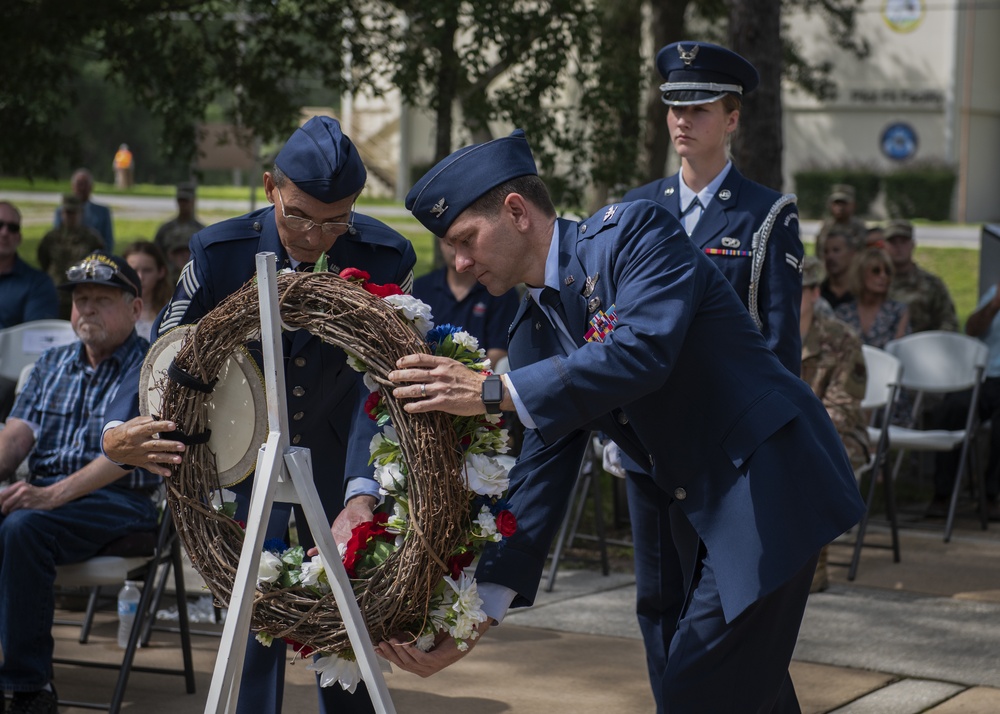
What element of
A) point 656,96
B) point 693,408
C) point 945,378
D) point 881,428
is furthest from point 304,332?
point 656,96

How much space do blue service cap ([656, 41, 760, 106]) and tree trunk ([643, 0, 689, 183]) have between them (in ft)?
27.9

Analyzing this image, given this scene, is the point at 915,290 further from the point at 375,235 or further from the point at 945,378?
the point at 375,235

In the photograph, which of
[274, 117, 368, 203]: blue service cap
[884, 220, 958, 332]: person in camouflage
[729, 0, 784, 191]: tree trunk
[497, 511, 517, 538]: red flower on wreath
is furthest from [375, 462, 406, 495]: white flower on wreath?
[884, 220, 958, 332]: person in camouflage

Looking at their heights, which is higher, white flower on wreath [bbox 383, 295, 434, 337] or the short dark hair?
the short dark hair

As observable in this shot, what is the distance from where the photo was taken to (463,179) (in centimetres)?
277

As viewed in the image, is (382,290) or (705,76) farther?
(705,76)

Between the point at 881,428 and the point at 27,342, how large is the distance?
4.85 m

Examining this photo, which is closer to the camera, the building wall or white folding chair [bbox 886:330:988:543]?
white folding chair [bbox 886:330:988:543]

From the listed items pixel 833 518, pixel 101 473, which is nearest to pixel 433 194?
pixel 833 518

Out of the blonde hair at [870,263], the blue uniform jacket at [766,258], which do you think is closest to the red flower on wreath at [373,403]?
the blue uniform jacket at [766,258]

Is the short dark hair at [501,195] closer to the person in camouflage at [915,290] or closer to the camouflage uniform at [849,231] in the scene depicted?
the person in camouflage at [915,290]

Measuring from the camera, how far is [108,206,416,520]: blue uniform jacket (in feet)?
11.1

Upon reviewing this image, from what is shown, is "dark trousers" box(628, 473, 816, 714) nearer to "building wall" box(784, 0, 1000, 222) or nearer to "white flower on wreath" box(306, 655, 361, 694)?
"white flower on wreath" box(306, 655, 361, 694)

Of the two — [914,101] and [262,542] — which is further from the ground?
[914,101]
